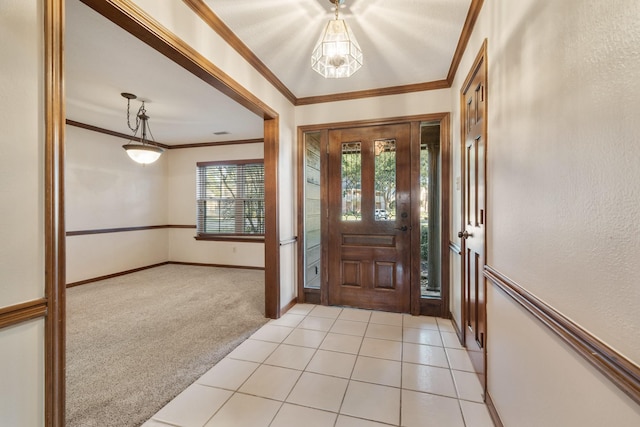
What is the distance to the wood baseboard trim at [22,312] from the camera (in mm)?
958

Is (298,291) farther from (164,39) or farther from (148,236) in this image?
(148,236)

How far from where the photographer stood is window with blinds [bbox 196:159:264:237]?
5.57m

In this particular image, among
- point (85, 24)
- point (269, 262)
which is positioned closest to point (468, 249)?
point (269, 262)

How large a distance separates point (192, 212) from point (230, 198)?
3.07 feet

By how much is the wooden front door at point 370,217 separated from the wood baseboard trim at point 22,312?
2672mm

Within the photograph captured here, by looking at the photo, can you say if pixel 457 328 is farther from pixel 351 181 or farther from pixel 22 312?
pixel 22 312

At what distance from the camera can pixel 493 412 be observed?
1593mm

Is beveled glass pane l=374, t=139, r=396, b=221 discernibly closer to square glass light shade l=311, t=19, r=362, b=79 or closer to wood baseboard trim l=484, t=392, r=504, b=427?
square glass light shade l=311, t=19, r=362, b=79

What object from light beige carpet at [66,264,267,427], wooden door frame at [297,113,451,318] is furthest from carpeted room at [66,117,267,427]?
wooden door frame at [297,113,451,318]

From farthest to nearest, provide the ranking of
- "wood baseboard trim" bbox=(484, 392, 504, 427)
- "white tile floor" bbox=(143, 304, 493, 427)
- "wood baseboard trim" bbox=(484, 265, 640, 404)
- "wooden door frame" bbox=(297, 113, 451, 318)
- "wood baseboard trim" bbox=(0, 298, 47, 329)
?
"wooden door frame" bbox=(297, 113, 451, 318) < "white tile floor" bbox=(143, 304, 493, 427) < "wood baseboard trim" bbox=(484, 392, 504, 427) < "wood baseboard trim" bbox=(0, 298, 47, 329) < "wood baseboard trim" bbox=(484, 265, 640, 404)

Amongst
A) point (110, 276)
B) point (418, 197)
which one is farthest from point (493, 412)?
point (110, 276)

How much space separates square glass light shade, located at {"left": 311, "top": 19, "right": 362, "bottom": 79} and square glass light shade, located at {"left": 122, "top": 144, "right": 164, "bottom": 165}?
2717mm

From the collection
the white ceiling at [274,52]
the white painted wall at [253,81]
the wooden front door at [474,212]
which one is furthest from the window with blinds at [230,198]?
the wooden front door at [474,212]

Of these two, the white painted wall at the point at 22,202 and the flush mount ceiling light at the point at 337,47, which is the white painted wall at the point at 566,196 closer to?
the flush mount ceiling light at the point at 337,47
